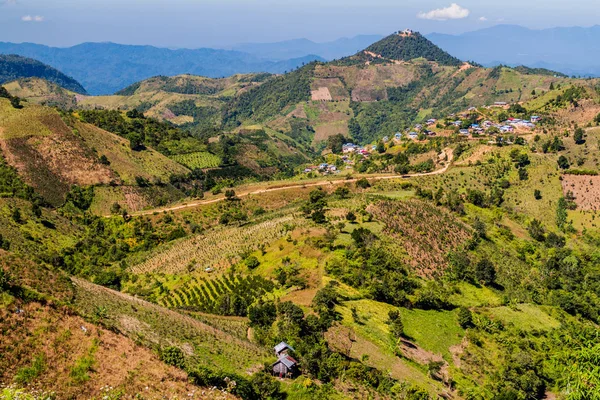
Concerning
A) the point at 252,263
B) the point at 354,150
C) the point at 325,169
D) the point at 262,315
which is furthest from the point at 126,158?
the point at 262,315

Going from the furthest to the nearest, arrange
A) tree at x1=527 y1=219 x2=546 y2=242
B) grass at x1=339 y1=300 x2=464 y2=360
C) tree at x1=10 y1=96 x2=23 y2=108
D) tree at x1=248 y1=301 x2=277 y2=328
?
tree at x1=10 y1=96 x2=23 y2=108 < tree at x1=527 y1=219 x2=546 y2=242 < tree at x1=248 y1=301 x2=277 y2=328 < grass at x1=339 y1=300 x2=464 y2=360

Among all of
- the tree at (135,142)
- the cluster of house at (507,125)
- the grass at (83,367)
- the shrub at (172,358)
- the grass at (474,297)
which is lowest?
the grass at (474,297)

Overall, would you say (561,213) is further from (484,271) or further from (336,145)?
(336,145)

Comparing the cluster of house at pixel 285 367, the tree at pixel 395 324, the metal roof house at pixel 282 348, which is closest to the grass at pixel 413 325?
the tree at pixel 395 324

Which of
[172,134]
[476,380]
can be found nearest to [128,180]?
[172,134]

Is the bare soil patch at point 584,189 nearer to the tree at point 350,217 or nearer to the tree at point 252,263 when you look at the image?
the tree at point 350,217

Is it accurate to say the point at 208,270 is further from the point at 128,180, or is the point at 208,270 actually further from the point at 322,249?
the point at 128,180

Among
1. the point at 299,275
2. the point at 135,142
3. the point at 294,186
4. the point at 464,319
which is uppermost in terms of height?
the point at 135,142

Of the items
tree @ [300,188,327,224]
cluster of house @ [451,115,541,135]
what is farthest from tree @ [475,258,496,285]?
cluster of house @ [451,115,541,135]

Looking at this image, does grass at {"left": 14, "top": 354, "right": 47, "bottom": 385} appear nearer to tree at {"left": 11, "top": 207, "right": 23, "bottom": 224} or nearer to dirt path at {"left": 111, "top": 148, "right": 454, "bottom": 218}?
tree at {"left": 11, "top": 207, "right": 23, "bottom": 224}
